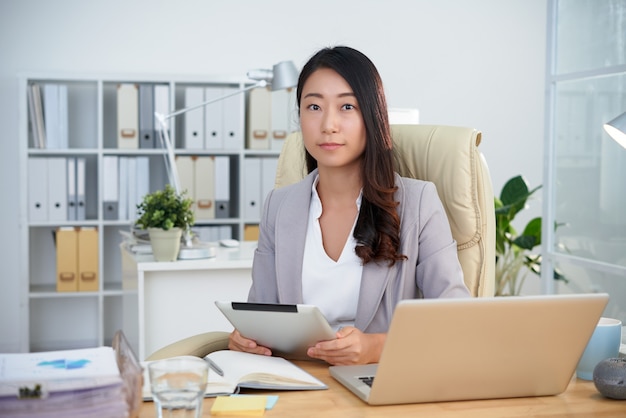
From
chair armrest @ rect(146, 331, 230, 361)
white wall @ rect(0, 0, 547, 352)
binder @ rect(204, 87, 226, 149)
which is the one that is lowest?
chair armrest @ rect(146, 331, 230, 361)

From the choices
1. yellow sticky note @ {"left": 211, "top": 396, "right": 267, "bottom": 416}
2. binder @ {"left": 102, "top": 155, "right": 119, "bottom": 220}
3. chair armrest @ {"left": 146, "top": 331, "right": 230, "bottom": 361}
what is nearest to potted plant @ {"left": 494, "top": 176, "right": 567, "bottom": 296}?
binder @ {"left": 102, "top": 155, "right": 119, "bottom": 220}

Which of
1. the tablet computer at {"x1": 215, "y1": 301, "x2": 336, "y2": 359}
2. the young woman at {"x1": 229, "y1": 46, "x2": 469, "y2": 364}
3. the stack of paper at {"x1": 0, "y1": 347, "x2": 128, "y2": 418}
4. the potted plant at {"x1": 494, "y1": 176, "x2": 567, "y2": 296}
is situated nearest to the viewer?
the stack of paper at {"x1": 0, "y1": 347, "x2": 128, "y2": 418}

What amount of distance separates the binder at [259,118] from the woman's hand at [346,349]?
3364mm

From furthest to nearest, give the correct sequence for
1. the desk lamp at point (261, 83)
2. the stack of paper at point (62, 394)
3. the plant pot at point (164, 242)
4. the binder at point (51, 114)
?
the binder at point (51, 114) → the desk lamp at point (261, 83) → the plant pot at point (164, 242) → the stack of paper at point (62, 394)

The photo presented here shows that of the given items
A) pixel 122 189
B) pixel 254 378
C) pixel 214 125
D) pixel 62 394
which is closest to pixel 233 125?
pixel 214 125

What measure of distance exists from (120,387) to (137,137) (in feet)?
12.6

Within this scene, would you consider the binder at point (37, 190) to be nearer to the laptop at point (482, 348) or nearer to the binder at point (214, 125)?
the binder at point (214, 125)

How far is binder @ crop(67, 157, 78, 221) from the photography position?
15.2 ft

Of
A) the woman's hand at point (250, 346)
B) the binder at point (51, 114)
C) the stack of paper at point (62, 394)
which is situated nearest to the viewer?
the stack of paper at point (62, 394)

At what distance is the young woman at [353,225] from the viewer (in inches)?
72.6

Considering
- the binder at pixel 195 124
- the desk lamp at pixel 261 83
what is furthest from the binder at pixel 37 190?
the desk lamp at pixel 261 83

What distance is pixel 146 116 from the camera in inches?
187

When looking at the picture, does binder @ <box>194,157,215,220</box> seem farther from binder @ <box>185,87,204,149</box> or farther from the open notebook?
the open notebook

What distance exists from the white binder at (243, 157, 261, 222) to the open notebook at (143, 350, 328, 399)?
341 centimetres
